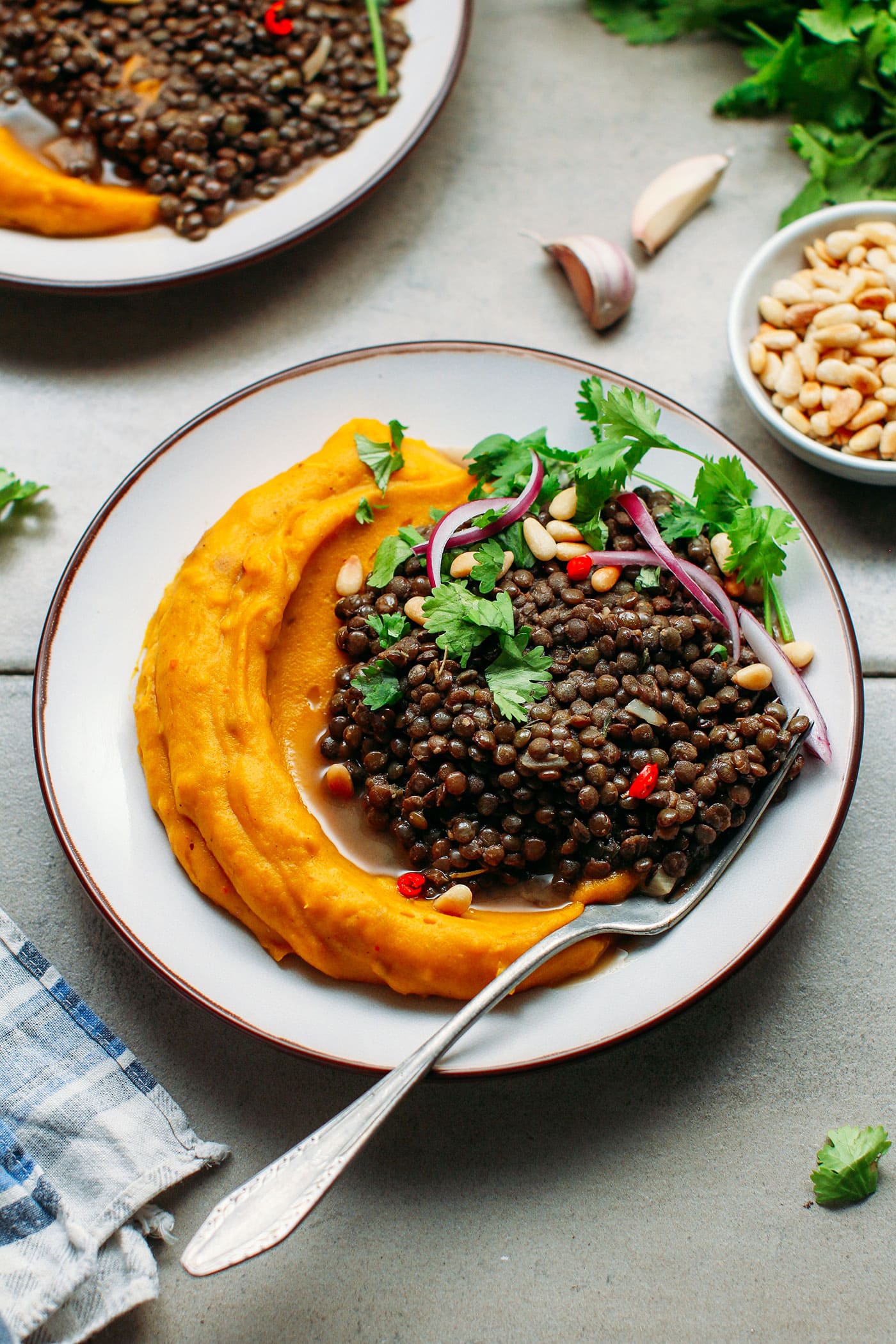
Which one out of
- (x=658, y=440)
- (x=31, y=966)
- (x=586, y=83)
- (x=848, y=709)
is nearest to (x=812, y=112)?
(x=586, y=83)

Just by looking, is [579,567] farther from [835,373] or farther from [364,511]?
[835,373]

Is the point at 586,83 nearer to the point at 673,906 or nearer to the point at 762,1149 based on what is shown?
the point at 673,906

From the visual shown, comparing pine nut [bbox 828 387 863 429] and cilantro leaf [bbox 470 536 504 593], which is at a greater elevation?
cilantro leaf [bbox 470 536 504 593]

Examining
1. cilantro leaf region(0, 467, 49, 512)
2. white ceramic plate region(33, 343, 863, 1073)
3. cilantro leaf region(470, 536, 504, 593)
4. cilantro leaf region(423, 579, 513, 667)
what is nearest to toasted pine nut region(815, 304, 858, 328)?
white ceramic plate region(33, 343, 863, 1073)

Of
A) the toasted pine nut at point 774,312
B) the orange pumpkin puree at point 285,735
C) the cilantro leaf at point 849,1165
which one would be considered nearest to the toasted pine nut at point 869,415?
the toasted pine nut at point 774,312

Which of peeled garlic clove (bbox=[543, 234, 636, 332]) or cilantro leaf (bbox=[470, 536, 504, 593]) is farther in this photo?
peeled garlic clove (bbox=[543, 234, 636, 332])

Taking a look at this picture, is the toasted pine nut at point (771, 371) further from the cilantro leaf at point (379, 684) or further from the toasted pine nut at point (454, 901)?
the toasted pine nut at point (454, 901)

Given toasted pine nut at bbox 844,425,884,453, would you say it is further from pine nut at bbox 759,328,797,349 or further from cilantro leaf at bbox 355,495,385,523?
cilantro leaf at bbox 355,495,385,523
